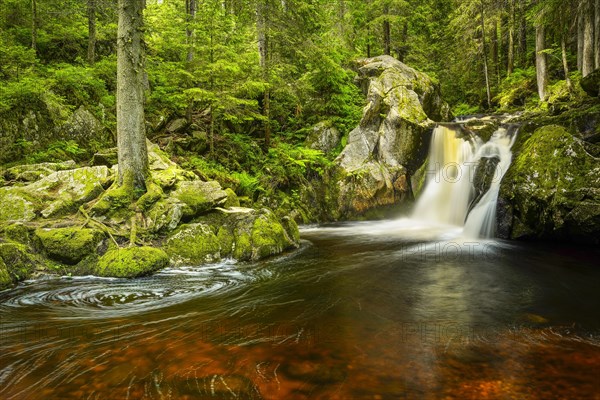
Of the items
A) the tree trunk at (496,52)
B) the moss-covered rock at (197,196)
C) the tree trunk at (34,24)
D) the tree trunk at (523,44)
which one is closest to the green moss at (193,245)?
the moss-covered rock at (197,196)

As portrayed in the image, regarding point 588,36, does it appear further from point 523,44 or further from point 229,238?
point 229,238

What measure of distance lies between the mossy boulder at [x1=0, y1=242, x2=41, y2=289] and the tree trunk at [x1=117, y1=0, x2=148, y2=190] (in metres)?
2.20

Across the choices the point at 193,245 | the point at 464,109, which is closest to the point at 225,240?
the point at 193,245

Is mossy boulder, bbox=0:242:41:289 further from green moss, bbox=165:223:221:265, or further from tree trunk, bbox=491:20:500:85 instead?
tree trunk, bbox=491:20:500:85

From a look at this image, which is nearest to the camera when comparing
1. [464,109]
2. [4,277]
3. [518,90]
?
[4,277]

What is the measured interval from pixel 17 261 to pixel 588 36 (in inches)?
765

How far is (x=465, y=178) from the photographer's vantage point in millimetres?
12094

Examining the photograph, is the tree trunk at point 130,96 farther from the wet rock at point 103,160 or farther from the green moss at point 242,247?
the green moss at point 242,247

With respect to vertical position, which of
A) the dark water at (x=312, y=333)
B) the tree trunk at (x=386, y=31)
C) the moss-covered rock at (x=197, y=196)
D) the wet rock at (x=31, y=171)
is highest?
the tree trunk at (x=386, y=31)

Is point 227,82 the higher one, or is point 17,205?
point 227,82

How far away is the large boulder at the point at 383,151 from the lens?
13.6m

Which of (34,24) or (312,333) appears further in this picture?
(34,24)

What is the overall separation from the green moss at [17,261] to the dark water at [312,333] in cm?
37

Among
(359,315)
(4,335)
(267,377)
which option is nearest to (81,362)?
(4,335)
